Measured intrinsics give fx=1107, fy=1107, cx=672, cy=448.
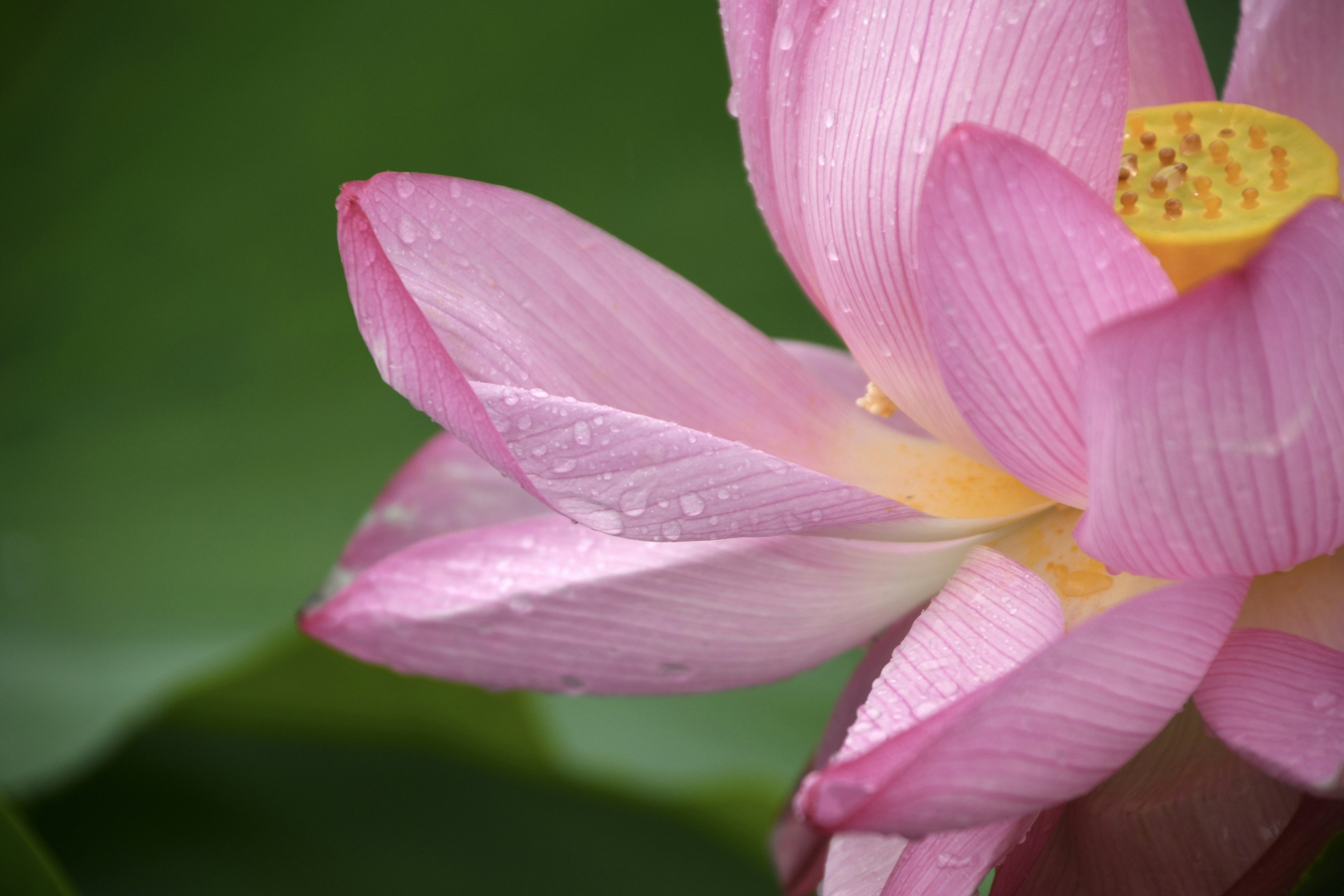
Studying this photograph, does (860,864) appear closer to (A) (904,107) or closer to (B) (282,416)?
(A) (904,107)

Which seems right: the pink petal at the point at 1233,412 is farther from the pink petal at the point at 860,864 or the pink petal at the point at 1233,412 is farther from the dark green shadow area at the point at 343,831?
the dark green shadow area at the point at 343,831

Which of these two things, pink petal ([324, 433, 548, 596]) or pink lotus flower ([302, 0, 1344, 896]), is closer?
pink lotus flower ([302, 0, 1344, 896])

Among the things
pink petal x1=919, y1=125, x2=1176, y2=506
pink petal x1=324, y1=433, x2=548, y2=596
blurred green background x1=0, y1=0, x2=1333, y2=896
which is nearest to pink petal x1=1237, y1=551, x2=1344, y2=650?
pink petal x1=919, y1=125, x2=1176, y2=506

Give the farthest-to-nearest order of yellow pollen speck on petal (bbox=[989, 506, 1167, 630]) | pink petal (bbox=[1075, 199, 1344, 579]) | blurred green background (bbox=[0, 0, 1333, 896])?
blurred green background (bbox=[0, 0, 1333, 896])
yellow pollen speck on petal (bbox=[989, 506, 1167, 630])
pink petal (bbox=[1075, 199, 1344, 579])

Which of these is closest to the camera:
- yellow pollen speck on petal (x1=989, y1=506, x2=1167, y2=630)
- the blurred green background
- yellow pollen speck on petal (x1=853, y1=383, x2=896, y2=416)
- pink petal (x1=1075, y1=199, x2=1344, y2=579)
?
pink petal (x1=1075, y1=199, x2=1344, y2=579)

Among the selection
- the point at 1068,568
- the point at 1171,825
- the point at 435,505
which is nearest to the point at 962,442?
the point at 1068,568

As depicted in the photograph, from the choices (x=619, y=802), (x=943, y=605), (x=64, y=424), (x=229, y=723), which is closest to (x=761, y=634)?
(x=943, y=605)

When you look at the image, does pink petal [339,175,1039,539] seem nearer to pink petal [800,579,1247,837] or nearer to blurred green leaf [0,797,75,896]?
pink petal [800,579,1247,837]
